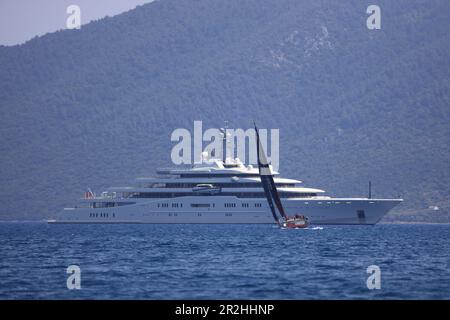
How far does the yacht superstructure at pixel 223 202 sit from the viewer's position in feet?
404

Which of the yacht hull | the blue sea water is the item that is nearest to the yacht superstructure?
the yacht hull

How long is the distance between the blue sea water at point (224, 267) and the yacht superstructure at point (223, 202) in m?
31.5

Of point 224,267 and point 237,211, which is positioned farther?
point 237,211

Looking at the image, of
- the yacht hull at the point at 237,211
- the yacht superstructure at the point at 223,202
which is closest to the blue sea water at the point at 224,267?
the yacht hull at the point at 237,211

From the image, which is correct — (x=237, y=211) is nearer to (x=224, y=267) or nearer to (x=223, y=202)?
(x=223, y=202)

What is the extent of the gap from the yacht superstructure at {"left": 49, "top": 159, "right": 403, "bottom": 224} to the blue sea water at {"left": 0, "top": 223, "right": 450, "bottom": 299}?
31.5 meters

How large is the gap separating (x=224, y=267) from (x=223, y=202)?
63.9 meters

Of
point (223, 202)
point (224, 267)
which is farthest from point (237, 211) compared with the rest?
point (224, 267)

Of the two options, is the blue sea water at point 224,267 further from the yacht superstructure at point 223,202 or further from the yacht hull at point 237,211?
the yacht superstructure at point 223,202

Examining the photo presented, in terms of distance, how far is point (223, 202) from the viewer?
408 ft

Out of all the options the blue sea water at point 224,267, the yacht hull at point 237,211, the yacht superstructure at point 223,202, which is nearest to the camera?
the blue sea water at point 224,267

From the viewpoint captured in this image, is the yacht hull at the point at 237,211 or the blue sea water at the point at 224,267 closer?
the blue sea water at the point at 224,267
